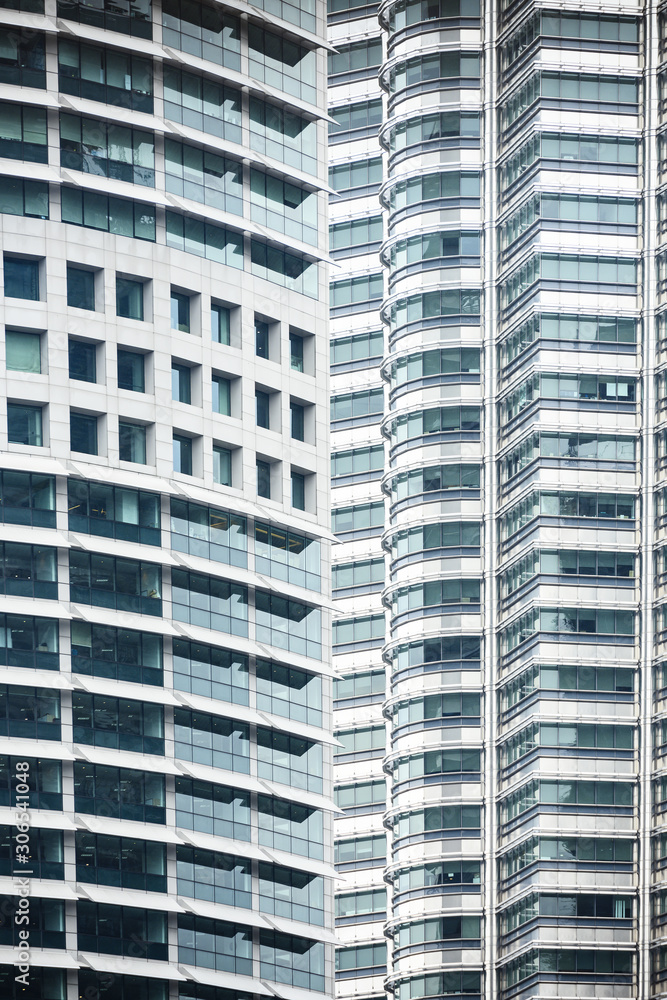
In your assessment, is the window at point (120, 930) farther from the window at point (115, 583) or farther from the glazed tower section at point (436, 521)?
the glazed tower section at point (436, 521)

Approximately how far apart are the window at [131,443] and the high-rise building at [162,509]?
0.44 feet

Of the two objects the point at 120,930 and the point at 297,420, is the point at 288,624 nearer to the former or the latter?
the point at 297,420

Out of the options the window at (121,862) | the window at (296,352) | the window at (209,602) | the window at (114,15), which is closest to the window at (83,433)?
the window at (209,602)

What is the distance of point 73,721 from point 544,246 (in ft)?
219

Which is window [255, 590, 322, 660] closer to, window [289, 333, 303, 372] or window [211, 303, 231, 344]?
window [289, 333, 303, 372]

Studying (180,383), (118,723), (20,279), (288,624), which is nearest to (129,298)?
(180,383)

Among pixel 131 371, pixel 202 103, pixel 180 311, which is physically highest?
pixel 202 103

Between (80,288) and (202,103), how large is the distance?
1206 centimetres

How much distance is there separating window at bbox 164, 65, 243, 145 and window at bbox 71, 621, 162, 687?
24.7 metres

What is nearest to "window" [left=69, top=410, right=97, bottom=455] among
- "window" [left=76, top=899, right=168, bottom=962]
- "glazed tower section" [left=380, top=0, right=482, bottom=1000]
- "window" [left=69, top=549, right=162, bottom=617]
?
"window" [left=69, top=549, right=162, bottom=617]

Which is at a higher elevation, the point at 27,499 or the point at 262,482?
the point at 262,482

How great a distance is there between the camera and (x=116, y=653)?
13450 cm

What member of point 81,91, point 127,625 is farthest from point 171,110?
point 127,625

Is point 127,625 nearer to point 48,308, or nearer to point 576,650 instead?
point 48,308
